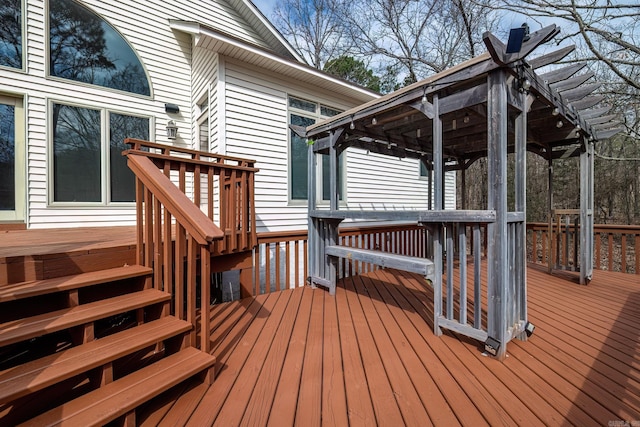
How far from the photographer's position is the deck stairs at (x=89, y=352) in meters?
1.25

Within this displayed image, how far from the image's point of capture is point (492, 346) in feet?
6.52

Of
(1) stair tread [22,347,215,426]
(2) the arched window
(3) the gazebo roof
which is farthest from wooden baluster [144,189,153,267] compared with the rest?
(2) the arched window

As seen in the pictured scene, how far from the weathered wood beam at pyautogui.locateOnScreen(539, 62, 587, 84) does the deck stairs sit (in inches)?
146

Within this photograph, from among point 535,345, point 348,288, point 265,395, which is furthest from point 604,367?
point 348,288

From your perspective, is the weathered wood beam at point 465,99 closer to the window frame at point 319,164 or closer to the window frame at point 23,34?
the window frame at point 319,164

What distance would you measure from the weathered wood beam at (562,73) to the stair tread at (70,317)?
380cm

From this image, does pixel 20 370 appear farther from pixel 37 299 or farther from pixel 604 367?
pixel 604 367

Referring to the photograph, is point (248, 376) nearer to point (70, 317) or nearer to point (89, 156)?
point (70, 317)

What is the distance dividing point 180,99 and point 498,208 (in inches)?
217

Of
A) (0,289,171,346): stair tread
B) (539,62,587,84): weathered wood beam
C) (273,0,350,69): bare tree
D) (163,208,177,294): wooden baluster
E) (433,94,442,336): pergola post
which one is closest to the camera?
(0,289,171,346): stair tread

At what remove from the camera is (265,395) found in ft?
5.24

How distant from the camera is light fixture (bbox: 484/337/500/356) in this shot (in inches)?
77.5

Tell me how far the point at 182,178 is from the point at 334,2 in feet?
39.1

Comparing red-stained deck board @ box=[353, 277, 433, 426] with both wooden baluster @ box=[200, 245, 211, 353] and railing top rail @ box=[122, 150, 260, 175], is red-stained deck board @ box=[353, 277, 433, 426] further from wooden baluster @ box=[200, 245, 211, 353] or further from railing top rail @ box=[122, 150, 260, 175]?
railing top rail @ box=[122, 150, 260, 175]
